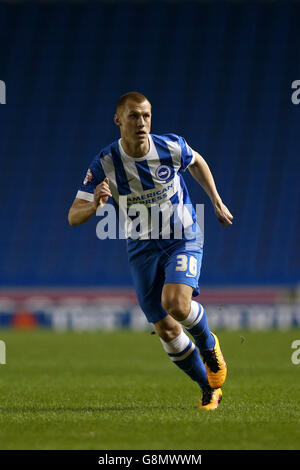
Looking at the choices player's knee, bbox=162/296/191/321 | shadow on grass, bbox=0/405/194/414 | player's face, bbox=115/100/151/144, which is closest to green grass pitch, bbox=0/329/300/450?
shadow on grass, bbox=0/405/194/414

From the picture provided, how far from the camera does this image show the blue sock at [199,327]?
523 cm

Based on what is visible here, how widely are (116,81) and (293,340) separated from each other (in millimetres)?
13625

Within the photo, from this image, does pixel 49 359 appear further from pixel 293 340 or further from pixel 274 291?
pixel 274 291

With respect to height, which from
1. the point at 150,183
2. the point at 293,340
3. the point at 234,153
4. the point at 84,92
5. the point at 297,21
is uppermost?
the point at 297,21

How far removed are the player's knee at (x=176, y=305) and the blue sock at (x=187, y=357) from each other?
1.05 ft

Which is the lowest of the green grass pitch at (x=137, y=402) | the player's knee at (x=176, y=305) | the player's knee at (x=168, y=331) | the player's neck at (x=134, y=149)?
the green grass pitch at (x=137, y=402)

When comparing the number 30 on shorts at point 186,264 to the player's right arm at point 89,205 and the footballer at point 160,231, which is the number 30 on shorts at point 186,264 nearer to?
the footballer at point 160,231

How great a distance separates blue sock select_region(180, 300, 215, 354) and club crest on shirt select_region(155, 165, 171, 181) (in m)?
0.84

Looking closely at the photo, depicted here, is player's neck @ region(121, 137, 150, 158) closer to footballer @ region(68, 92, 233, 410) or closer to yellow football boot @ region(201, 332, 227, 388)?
footballer @ region(68, 92, 233, 410)

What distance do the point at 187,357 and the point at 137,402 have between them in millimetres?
690

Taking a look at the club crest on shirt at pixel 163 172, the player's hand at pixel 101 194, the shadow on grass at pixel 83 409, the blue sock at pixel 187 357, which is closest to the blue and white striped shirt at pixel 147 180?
the club crest on shirt at pixel 163 172

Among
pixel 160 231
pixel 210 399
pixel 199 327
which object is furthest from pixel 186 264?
pixel 210 399
